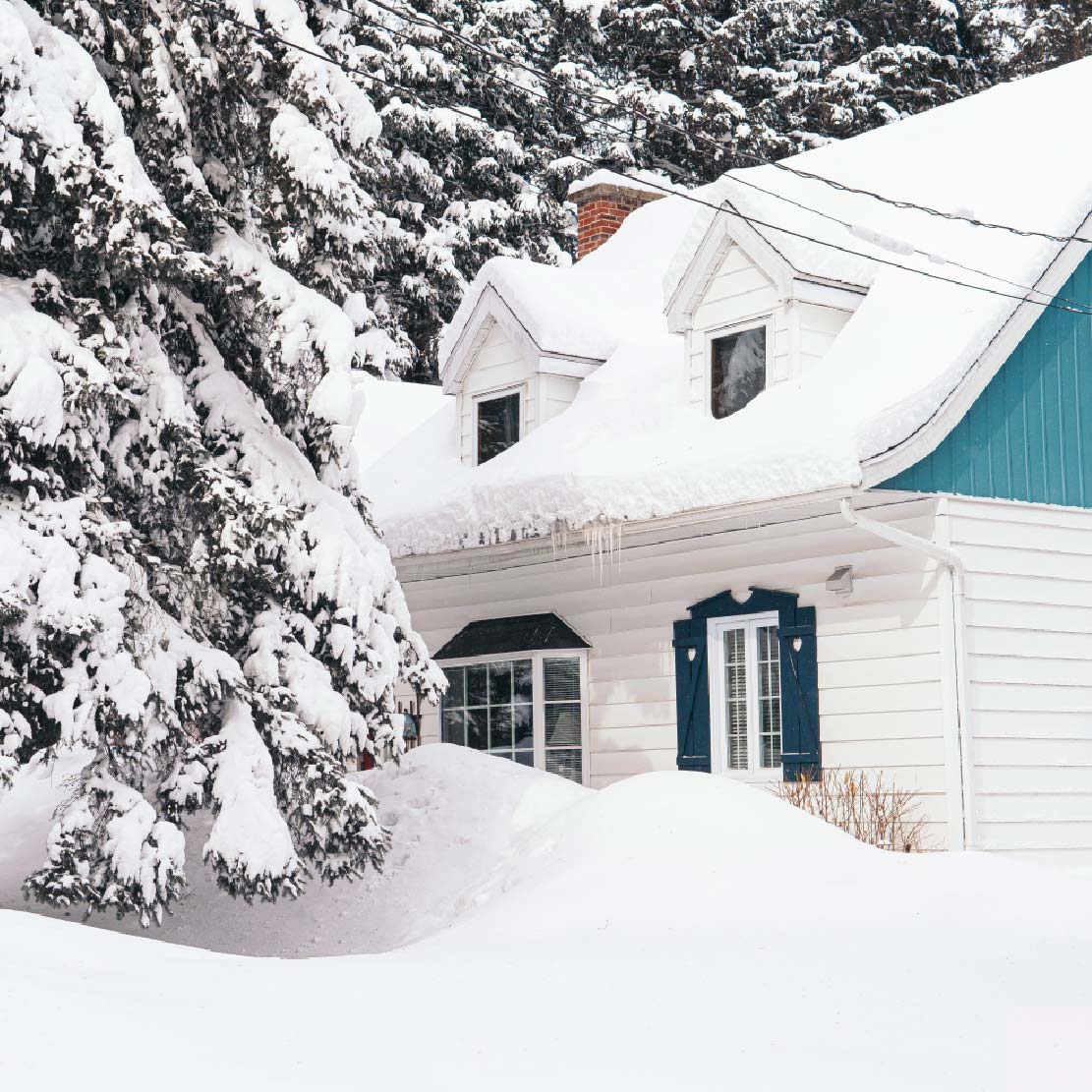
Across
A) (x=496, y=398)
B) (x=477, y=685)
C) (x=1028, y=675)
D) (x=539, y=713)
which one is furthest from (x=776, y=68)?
(x=1028, y=675)

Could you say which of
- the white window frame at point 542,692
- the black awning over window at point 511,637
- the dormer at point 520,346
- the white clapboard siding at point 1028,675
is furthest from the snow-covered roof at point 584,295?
the white clapboard siding at point 1028,675

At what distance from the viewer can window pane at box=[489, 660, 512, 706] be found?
1702 centimetres

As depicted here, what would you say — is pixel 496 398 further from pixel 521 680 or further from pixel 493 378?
pixel 521 680

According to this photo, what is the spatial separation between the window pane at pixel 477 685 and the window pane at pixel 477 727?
11cm

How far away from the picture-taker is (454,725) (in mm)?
17922

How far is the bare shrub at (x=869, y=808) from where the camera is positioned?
41.2ft

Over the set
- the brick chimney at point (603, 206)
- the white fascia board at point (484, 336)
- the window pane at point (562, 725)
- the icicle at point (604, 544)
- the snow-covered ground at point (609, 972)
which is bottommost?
the snow-covered ground at point (609, 972)

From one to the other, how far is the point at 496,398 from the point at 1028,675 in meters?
7.26

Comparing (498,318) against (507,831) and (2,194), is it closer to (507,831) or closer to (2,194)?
(507,831)

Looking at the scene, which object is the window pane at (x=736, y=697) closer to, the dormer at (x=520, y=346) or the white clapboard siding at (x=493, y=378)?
the dormer at (x=520, y=346)

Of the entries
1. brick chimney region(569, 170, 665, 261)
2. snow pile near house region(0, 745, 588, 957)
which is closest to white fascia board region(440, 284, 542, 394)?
brick chimney region(569, 170, 665, 261)

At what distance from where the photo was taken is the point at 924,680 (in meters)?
12.8

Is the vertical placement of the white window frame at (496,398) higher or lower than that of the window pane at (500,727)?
higher

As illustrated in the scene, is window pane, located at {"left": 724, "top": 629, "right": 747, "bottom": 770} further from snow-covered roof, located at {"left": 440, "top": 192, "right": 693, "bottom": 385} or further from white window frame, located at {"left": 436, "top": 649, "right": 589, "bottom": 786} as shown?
snow-covered roof, located at {"left": 440, "top": 192, "right": 693, "bottom": 385}
